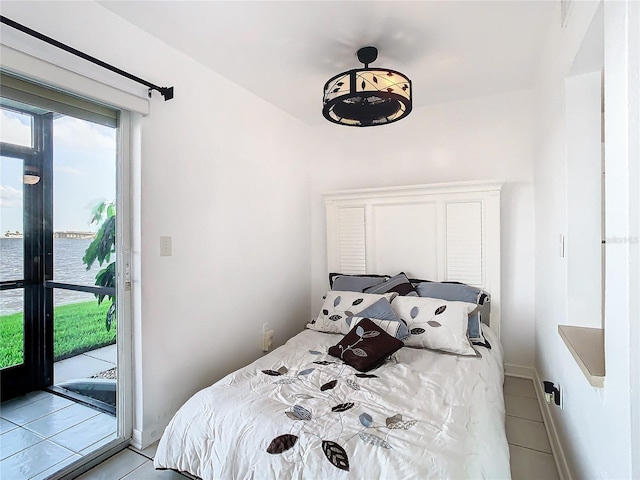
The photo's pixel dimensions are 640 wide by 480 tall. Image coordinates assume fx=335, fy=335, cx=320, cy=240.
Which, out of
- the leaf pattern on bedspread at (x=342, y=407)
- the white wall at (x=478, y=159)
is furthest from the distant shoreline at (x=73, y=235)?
the white wall at (x=478, y=159)

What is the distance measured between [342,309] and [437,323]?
0.74 metres

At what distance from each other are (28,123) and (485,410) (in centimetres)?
261

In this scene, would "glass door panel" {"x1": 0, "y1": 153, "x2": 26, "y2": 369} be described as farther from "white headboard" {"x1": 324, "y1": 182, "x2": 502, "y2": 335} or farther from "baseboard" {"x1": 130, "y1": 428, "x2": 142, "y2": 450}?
"white headboard" {"x1": 324, "y1": 182, "x2": 502, "y2": 335}

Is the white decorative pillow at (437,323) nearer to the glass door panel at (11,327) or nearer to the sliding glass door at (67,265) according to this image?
the sliding glass door at (67,265)

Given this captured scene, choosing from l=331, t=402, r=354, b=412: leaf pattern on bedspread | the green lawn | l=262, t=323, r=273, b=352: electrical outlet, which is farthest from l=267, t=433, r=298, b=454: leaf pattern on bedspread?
l=262, t=323, r=273, b=352: electrical outlet

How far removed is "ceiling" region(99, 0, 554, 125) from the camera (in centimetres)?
180

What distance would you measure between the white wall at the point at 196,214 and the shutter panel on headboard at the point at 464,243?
154 centimetres

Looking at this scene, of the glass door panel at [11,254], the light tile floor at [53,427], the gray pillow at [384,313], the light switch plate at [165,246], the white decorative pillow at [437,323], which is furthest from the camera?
the gray pillow at [384,313]

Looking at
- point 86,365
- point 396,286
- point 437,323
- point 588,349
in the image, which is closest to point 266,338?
point 396,286

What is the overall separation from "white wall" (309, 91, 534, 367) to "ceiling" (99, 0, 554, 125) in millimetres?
319

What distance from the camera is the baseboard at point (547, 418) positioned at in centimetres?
171

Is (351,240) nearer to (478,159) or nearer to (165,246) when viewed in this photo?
(478,159)

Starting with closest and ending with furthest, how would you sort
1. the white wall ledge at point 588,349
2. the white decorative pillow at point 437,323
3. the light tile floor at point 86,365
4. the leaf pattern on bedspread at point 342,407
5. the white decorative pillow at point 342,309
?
the white wall ledge at point 588,349 → the leaf pattern on bedspread at point 342,407 → the light tile floor at point 86,365 → the white decorative pillow at point 437,323 → the white decorative pillow at point 342,309

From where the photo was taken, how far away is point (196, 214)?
7.68ft
